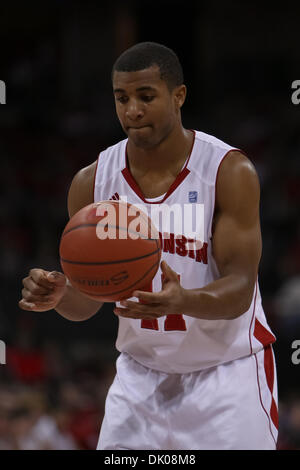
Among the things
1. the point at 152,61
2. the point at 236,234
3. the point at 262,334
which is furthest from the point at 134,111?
the point at 262,334

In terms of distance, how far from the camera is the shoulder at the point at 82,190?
3.53m

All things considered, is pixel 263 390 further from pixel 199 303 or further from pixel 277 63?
pixel 277 63

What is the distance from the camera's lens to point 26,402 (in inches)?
275

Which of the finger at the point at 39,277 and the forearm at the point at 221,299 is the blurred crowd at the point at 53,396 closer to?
the finger at the point at 39,277

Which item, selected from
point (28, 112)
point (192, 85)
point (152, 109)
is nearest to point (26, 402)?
point (152, 109)

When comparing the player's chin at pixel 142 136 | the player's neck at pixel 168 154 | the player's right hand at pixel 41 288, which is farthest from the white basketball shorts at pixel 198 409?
the player's chin at pixel 142 136

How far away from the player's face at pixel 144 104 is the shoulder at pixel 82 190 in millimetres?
357

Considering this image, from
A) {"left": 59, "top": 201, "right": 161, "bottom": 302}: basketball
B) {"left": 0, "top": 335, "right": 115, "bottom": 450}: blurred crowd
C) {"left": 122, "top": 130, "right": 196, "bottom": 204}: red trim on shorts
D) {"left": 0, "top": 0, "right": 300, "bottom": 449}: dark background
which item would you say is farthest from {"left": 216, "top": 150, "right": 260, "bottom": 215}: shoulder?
{"left": 0, "top": 0, "right": 300, "bottom": 449}: dark background

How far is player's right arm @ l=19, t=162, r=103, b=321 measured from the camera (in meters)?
3.20

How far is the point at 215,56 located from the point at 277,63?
1.14 meters

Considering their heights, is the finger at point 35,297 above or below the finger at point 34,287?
below

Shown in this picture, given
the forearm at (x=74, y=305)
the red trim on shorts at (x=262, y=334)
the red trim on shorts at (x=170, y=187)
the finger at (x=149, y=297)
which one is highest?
the red trim on shorts at (x=170, y=187)

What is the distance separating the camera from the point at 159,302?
2.63m

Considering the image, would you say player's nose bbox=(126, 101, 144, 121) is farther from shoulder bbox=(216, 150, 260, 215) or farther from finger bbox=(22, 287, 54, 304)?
finger bbox=(22, 287, 54, 304)
